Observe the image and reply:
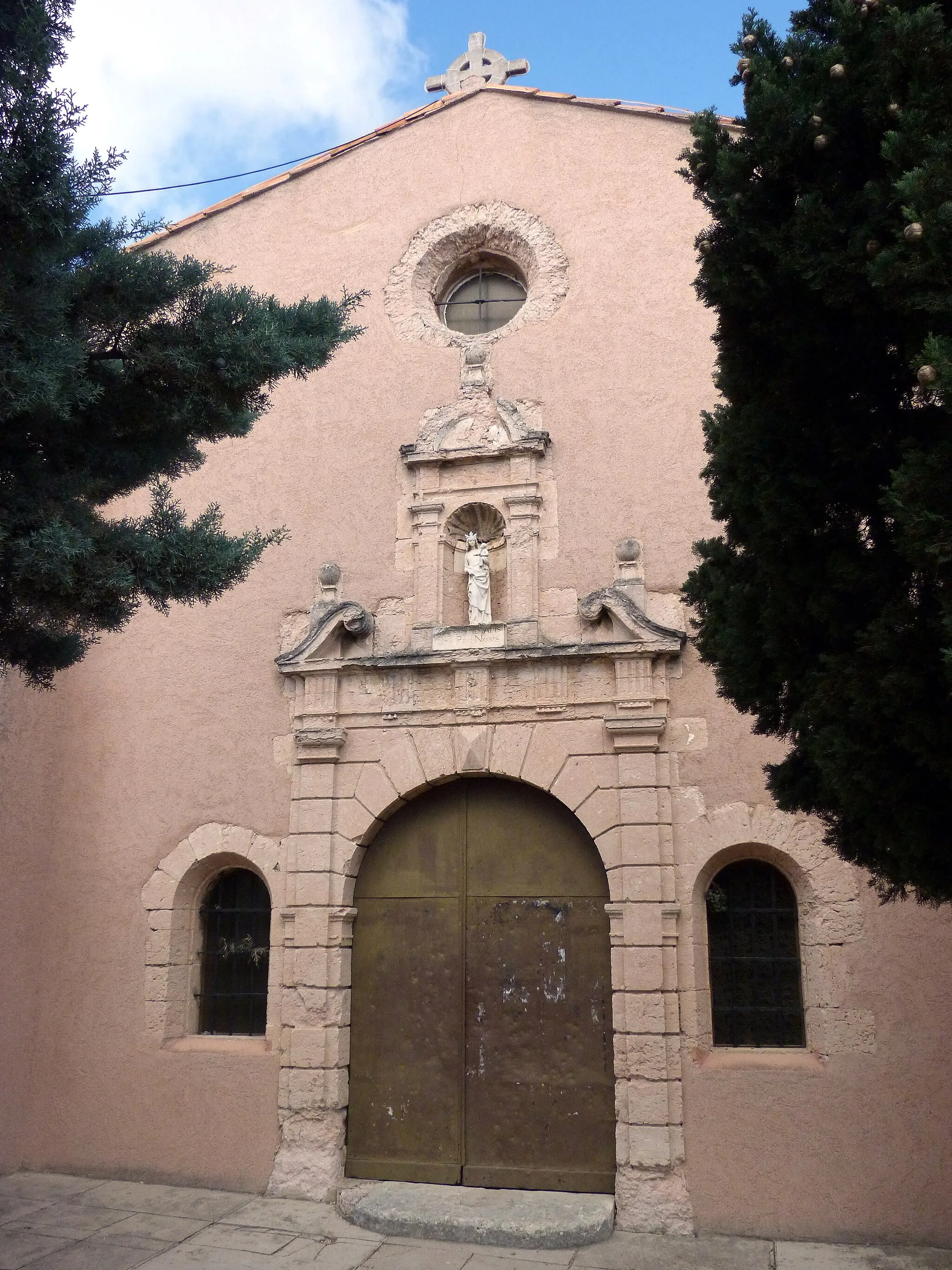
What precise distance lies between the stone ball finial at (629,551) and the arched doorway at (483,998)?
5.08 ft

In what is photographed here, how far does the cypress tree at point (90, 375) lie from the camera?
382 centimetres

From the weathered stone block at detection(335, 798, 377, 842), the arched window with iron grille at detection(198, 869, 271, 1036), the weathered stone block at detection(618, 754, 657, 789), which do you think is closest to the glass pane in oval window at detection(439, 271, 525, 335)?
the weathered stone block at detection(618, 754, 657, 789)

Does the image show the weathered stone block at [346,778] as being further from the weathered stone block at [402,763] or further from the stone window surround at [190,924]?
the stone window surround at [190,924]

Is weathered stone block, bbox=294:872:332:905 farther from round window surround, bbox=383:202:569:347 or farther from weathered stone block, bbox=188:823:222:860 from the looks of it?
round window surround, bbox=383:202:569:347

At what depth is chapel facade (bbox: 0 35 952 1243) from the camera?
5.79 m

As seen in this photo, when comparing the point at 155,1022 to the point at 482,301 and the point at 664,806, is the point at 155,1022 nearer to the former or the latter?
the point at 664,806

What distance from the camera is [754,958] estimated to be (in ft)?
20.0

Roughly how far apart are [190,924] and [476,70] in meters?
6.55

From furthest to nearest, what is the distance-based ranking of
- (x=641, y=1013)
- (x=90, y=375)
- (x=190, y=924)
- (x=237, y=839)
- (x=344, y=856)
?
1. (x=190, y=924)
2. (x=237, y=839)
3. (x=344, y=856)
4. (x=641, y=1013)
5. (x=90, y=375)

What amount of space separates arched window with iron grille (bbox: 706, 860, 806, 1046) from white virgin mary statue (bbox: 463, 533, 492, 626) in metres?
2.14

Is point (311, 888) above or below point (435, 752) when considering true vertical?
below

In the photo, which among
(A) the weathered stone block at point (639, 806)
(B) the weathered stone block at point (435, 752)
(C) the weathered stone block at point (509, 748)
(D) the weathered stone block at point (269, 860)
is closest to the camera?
(A) the weathered stone block at point (639, 806)

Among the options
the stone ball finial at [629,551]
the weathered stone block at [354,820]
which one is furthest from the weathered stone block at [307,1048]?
the stone ball finial at [629,551]

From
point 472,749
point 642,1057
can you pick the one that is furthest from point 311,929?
point 642,1057
